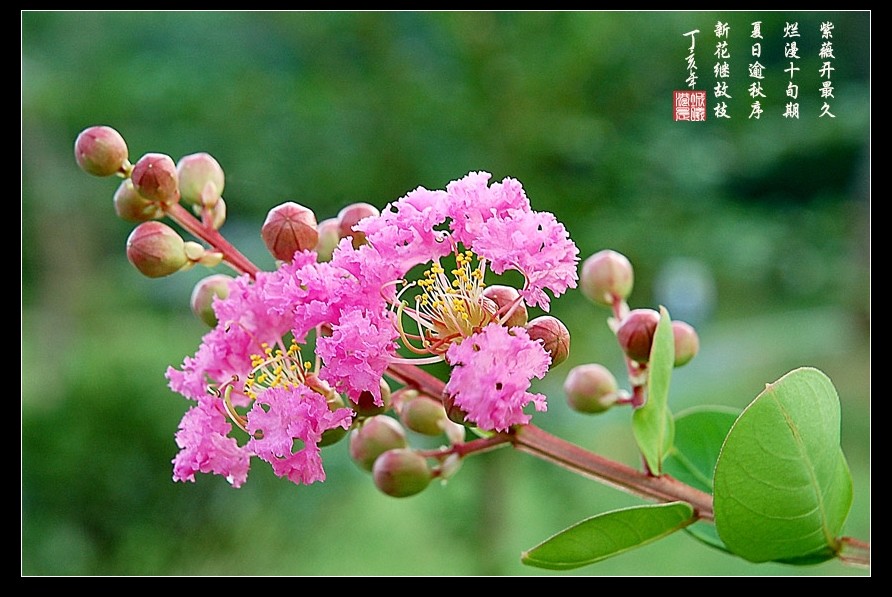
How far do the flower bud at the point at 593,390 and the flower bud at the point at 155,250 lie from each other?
0.27 meters

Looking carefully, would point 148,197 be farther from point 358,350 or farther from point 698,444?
point 698,444

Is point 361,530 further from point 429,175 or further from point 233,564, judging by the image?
point 429,175

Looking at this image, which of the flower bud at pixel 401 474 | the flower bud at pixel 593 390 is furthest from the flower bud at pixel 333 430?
the flower bud at pixel 593 390

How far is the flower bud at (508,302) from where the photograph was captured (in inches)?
18.3

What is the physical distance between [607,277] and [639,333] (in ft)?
0.29

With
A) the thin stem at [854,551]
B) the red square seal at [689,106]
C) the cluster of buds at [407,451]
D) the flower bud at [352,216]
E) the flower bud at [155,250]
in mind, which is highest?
the red square seal at [689,106]

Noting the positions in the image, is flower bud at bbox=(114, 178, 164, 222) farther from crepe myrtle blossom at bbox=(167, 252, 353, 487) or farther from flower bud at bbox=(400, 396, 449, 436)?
flower bud at bbox=(400, 396, 449, 436)

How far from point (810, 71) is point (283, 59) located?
1.45 m

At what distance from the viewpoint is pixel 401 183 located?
201 cm

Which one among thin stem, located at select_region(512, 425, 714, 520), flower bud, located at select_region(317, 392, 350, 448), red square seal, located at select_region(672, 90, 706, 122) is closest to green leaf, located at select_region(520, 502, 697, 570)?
thin stem, located at select_region(512, 425, 714, 520)

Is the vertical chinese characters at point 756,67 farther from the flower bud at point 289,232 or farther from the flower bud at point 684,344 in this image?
the flower bud at point 289,232

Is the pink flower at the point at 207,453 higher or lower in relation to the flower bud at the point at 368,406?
lower

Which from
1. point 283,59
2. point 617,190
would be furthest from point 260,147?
point 617,190

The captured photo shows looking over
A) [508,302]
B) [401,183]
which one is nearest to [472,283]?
[508,302]
